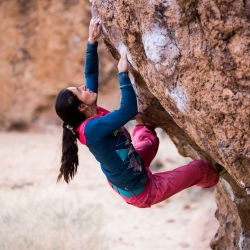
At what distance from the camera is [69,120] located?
2574mm

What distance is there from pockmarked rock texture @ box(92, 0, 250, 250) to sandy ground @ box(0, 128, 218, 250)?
196 centimetres

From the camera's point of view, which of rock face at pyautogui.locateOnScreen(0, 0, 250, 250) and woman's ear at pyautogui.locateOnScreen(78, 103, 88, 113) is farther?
woman's ear at pyautogui.locateOnScreen(78, 103, 88, 113)

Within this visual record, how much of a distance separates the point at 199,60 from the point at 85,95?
847mm

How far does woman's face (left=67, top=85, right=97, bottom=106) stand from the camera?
2561mm

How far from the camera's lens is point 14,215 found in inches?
201

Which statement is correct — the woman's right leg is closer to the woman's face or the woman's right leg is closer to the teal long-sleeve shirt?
the teal long-sleeve shirt

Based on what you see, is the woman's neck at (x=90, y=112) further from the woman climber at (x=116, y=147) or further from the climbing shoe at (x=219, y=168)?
the climbing shoe at (x=219, y=168)

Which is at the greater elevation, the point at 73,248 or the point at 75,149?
the point at 75,149

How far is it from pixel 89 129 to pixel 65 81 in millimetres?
6759

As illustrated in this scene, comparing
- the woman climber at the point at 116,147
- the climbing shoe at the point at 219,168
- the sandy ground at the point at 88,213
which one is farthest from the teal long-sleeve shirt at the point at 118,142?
the sandy ground at the point at 88,213

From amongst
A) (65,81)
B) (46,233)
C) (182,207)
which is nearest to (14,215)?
(46,233)

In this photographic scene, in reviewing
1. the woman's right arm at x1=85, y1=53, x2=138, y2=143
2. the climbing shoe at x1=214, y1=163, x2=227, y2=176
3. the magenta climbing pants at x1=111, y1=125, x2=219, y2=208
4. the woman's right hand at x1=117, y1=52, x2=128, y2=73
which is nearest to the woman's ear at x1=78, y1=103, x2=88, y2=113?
the woman's right arm at x1=85, y1=53, x2=138, y2=143

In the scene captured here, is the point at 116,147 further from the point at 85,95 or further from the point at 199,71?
the point at 199,71

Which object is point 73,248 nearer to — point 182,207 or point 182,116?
point 182,207
